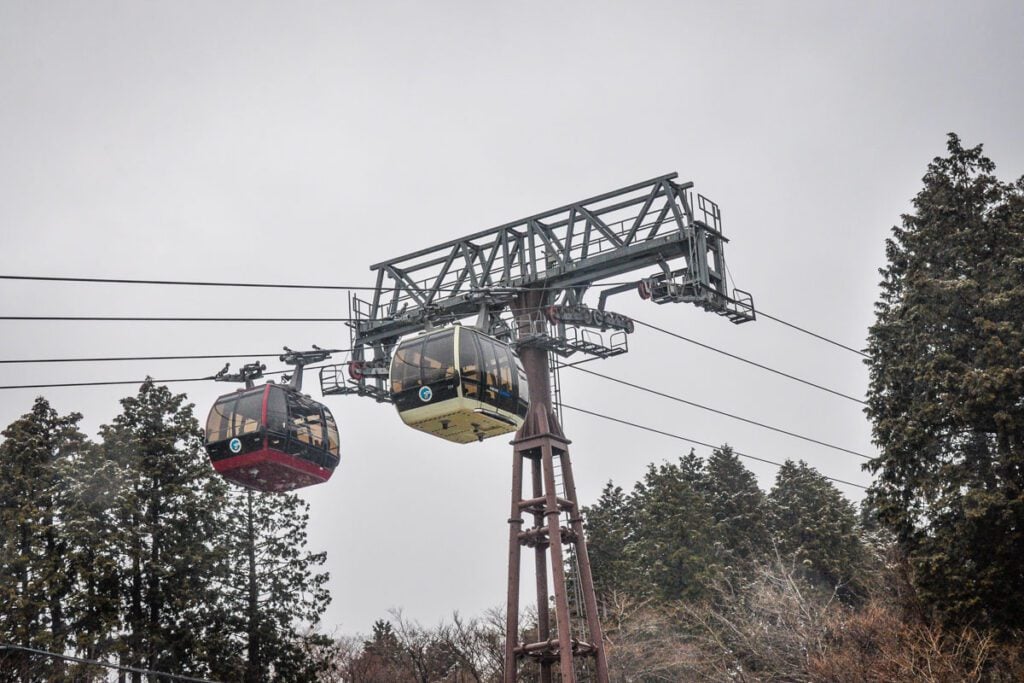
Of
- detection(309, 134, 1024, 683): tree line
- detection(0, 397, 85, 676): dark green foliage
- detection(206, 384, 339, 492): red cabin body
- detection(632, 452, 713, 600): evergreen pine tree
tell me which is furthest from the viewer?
detection(632, 452, 713, 600): evergreen pine tree

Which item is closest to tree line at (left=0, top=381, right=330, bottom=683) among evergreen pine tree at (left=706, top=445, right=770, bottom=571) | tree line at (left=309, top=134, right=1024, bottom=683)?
tree line at (left=309, top=134, right=1024, bottom=683)

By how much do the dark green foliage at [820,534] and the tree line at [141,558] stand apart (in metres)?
26.8

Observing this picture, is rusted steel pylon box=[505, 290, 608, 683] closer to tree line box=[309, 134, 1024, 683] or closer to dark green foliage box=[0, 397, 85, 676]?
tree line box=[309, 134, 1024, 683]

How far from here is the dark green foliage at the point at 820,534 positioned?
6081 cm

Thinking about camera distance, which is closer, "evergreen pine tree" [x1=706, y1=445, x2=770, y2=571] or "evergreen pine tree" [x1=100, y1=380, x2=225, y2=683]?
"evergreen pine tree" [x1=100, y1=380, x2=225, y2=683]

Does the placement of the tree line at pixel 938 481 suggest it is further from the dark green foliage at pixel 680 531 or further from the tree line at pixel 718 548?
the dark green foliage at pixel 680 531

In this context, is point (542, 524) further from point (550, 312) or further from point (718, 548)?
point (718, 548)

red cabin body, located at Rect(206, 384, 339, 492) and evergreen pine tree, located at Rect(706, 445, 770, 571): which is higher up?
evergreen pine tree, located at Rect(706, 445, 770, 571)

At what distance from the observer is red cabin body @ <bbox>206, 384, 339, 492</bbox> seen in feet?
81.3

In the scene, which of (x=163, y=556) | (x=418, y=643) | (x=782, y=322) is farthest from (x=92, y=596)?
(x=782, y=322)

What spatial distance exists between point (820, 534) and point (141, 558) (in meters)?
35.1

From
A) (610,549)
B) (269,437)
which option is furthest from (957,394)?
(610,549)

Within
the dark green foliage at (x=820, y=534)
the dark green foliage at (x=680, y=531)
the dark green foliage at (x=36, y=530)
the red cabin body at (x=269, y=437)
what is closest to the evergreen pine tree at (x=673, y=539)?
the dark green foliage at (x=680, y=531)

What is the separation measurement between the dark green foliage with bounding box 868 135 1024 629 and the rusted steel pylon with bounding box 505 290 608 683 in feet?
36.3
